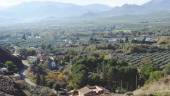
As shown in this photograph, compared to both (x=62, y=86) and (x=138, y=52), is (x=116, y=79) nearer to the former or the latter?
(x=62, y=86)

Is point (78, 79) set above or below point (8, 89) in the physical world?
below

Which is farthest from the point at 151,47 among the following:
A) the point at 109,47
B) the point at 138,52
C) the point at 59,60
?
the point at 59,60

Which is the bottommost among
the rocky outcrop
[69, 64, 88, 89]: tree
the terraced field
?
the terraced field

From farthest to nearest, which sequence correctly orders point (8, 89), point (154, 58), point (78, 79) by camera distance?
1. point (154, 58)
2. point (78, 79)
3. point (8, 89)

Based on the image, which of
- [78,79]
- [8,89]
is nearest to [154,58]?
[78,79]

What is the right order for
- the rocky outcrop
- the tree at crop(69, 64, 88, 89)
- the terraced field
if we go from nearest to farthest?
the rocky outcrop → the tree at crop(69, 64, 88, 89) → the terraced field

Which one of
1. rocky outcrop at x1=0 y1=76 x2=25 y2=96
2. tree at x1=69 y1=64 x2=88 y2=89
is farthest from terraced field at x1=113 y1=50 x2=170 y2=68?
rocky outcrop at x1=0 y1=76 x2=25 y2=96

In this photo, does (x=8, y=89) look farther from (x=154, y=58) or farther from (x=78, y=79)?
(x=154, y=58)

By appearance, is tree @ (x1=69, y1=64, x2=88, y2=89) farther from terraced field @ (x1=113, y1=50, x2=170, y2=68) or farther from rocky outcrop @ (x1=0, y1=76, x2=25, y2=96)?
terraced field @ (x1=113, y1=50, x2=170, y2=68)

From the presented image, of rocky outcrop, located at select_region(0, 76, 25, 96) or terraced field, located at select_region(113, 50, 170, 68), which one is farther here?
terraced field, located at select_region(113, 50, 170, 68)

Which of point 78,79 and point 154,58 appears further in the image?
point 154,58

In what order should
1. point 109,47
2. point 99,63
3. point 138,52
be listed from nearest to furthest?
point 99,63, point 138,52, point 109,47
